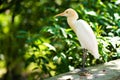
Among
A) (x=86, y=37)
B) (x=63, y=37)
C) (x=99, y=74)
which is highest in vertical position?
(x=63, y=37)

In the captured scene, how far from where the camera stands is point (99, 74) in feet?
16.3

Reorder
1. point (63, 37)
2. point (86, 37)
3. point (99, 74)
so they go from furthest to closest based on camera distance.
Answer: point (63, 37) < point (99, 74) < point (86, 37)

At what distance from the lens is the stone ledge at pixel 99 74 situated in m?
4.86

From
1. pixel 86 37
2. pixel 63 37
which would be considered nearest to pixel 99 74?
pixel 86 37

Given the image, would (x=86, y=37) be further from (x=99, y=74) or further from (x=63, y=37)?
(x=63, y=37)

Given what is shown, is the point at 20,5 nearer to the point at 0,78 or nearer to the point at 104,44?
the point at 0,78

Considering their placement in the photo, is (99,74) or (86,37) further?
(99,74)

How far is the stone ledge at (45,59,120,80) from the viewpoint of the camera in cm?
486

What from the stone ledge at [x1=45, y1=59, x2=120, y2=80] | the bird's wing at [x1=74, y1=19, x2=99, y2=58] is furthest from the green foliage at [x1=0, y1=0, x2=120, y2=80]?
the bird's wing at [x1=74, y1=19, x2=99, y2=58]

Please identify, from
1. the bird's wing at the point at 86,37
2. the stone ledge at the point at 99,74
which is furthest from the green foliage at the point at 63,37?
the bird's wing at the point at 86,37

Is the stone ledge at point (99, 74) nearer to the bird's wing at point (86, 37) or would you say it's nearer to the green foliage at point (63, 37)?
the green foliage at point (63, 37)

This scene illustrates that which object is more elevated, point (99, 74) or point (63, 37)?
point (63, 37)

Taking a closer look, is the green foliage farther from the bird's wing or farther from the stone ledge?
the bird's wing

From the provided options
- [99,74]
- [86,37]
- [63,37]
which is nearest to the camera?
[86,37]
